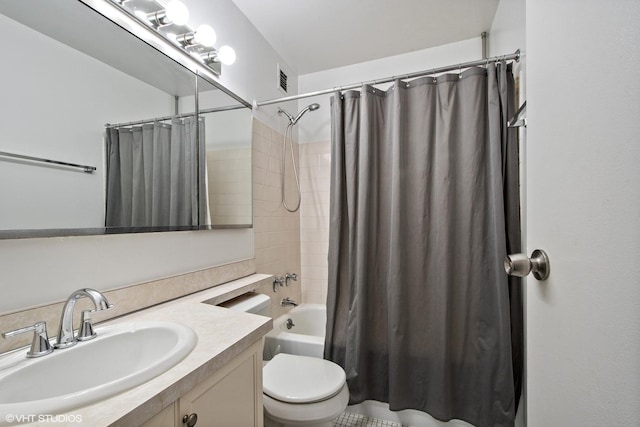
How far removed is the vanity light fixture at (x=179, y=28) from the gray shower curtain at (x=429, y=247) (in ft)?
2.54

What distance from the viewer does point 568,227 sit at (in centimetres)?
43

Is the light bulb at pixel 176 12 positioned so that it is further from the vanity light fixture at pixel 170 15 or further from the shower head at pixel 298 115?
the shower head at pixel 298 115

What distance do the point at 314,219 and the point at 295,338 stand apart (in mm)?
1024

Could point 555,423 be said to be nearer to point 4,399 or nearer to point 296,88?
point 4,399

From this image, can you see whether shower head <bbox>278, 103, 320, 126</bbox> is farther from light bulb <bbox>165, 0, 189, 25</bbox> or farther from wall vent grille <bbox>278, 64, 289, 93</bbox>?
light bulb <bbox>165, 0, 189, 25</bbox>

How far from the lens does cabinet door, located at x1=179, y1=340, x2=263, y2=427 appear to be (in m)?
0.61

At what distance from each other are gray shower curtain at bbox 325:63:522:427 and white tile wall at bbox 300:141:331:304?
60 cm

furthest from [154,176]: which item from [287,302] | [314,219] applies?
[314,219]

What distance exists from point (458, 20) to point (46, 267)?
8.01ft

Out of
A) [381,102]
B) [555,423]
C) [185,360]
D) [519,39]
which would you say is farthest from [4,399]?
[519,39]

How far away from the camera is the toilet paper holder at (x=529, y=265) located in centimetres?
51

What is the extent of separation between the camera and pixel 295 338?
165cm

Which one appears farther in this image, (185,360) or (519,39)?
(519,39)

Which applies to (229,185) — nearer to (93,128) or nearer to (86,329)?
(93,128)
